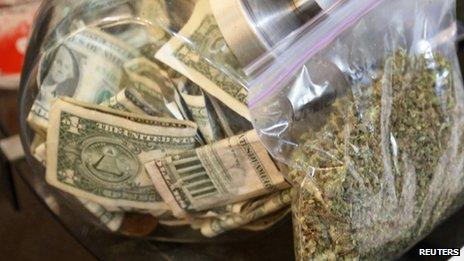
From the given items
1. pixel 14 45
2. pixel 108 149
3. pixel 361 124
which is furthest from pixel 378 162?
pixel 14 45

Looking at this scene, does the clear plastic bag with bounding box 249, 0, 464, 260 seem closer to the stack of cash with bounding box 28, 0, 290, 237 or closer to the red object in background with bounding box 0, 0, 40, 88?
the stack of cash with bounding box 28, 0, 290, 237

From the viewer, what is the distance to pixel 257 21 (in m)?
0.50

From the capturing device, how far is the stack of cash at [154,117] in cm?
52

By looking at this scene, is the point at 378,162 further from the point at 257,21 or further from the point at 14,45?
the point at 14,45

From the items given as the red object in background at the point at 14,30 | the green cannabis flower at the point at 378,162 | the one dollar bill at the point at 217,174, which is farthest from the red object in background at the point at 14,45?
the green cannabis flower at the point at 378,162

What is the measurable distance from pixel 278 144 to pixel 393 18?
0.17 meters

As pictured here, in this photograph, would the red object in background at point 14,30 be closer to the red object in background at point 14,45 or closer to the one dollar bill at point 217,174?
the red object in background at point 14,45

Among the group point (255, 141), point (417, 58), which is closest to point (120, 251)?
point (255, 141)

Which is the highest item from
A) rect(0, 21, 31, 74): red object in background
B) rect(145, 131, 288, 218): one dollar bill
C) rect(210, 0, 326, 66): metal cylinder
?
rect(210, 0, 326, 66): metal cylinder

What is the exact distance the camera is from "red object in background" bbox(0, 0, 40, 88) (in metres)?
0.81

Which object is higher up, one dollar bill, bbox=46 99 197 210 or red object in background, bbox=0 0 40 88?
red object in background, bbox=0 0 40 88

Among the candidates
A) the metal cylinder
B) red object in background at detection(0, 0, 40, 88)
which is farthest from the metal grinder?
red object in background at detection(0, 0, 40, 88)

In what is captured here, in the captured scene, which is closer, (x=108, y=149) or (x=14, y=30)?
(x=108, y=149)

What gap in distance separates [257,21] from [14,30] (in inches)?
18.0
